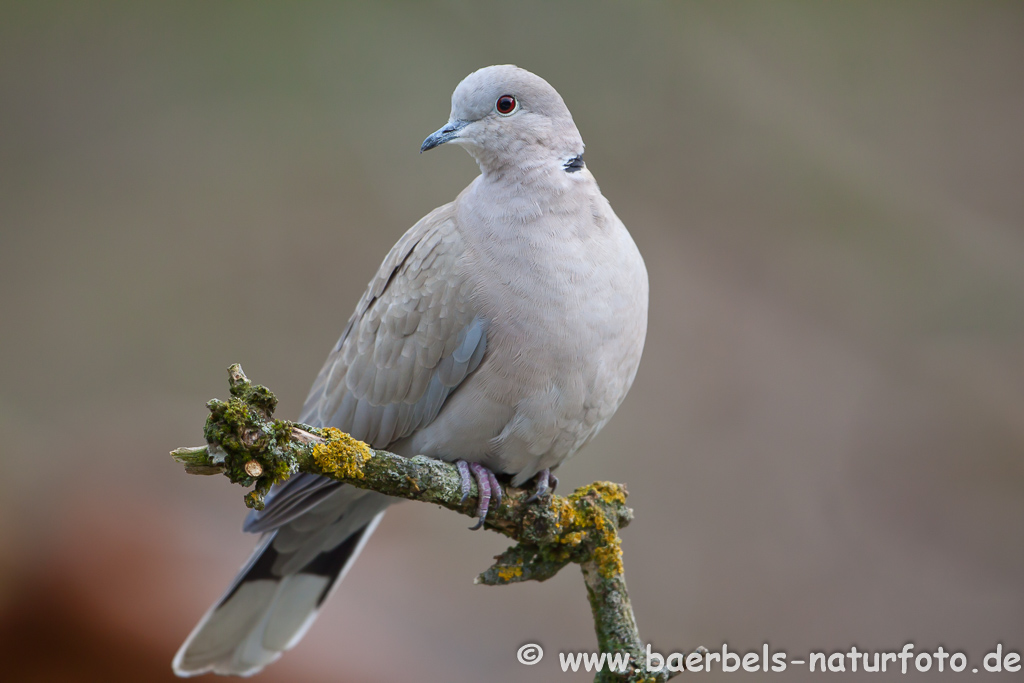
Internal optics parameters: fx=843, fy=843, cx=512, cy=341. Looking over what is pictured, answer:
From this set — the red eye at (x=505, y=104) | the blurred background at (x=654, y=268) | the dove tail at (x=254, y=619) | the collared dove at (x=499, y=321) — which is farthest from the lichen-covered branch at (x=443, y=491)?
the blurred background at (x=654, y=268)

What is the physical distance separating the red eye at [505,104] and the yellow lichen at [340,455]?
1.23 meters

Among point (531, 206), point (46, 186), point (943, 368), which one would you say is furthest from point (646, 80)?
point (46, 186)

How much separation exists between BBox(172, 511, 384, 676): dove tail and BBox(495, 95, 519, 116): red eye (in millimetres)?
1601

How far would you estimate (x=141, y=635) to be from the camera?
13.3 ft

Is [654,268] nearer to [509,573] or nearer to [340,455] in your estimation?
[509,573]

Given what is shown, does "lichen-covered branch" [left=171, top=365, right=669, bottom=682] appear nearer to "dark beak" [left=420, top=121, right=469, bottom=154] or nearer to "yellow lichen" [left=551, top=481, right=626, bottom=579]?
"yellow lichen" [left=551, top=481, right=626, bottom=579]

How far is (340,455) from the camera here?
1975 millimetres

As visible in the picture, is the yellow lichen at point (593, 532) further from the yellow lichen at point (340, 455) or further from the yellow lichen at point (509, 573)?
the yellow lichen at point (340, 455)

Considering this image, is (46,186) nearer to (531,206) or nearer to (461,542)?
(461,542)

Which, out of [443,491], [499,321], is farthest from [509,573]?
[499,321]

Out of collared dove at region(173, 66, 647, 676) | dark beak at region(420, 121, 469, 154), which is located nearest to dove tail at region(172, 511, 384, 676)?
collared dove at region(173, 66, 647, 676)

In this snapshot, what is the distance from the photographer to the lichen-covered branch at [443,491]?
1748 mm

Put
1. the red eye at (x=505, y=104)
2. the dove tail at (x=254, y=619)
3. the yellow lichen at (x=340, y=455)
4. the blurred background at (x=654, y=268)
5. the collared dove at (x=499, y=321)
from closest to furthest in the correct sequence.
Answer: the yellow lichen at (x=340, y=455), the collared dove at (x=499, y=321), the red eye at (x=505, y=104), the dove tail at (x=254, y=619), the blurred background at (x=654, y=268)

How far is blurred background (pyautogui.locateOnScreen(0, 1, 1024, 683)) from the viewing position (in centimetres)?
515
